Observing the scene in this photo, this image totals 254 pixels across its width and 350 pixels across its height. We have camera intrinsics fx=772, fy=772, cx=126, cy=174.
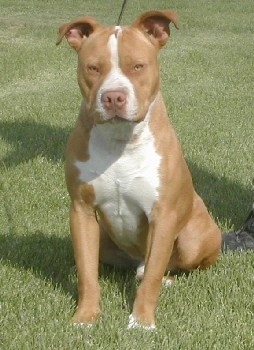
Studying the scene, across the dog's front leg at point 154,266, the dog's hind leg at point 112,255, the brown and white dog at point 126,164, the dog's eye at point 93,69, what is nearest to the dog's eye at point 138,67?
the brown and white dog at point 126,164

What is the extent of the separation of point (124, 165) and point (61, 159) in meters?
3.47

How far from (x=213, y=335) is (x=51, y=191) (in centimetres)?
286

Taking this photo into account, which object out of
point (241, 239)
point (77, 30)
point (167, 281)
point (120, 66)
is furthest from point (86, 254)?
point (241, 239)

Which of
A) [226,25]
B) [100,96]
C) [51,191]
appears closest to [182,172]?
[100,96]

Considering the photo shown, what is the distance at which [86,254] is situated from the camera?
4.00 m

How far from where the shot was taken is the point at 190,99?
11.2 m

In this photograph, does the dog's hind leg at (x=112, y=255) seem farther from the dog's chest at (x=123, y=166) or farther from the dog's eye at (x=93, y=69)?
the dog's eye at (x=93, y=69)

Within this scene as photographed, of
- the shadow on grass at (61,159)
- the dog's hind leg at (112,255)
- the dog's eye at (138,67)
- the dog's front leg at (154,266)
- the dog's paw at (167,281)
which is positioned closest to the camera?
the dog's eye at (138,67)

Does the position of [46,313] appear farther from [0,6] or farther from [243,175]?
[0,6]

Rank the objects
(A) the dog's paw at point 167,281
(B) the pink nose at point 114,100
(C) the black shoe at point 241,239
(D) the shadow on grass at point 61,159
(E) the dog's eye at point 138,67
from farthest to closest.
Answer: (D) the shadow on grass at point 61,159 → (C) the black shoe at point 241,239 → (A) the dog's paw at point 167,281 → (E) the dog's eye at point 138,67 → (B) the pink nose at point 114,100

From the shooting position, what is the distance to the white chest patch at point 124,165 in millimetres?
3912

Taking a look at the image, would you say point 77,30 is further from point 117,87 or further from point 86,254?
point 86,254

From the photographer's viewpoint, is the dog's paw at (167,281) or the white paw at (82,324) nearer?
the white paw at (82,324)

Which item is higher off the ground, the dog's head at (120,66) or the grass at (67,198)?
the dog's head at (120,66)
